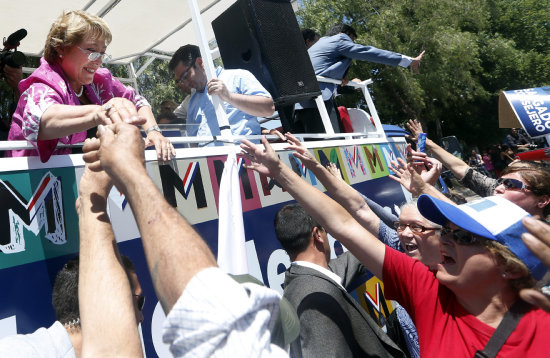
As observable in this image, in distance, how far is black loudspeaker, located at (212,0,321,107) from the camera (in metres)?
3.92

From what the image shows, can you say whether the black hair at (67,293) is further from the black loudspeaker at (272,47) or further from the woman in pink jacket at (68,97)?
the black loudspeaker at (272,47)

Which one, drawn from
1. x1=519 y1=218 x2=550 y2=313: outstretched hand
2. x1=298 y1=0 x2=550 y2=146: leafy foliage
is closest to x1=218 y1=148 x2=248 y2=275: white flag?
x1=519 y1=218 x2=550 y2=313: outstretched hand

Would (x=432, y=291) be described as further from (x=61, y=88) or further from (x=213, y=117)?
(x=213, y=117)

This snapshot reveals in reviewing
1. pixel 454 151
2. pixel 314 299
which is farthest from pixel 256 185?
pixel 454 151

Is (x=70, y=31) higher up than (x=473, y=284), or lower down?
higher up

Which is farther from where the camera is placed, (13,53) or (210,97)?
(210,97)

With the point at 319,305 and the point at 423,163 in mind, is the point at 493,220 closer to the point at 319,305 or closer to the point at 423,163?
the point at 319,305

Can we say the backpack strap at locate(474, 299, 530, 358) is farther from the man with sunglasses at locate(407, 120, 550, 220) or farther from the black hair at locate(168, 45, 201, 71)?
the black hair at locate(168, 45, 201, 71)

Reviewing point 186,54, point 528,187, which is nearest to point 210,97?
point 186,54

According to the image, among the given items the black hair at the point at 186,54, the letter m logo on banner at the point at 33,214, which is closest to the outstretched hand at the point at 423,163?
the black hair at the point at 186,54

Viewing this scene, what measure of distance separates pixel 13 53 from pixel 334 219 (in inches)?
90.1

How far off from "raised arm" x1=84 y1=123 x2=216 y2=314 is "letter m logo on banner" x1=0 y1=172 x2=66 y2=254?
0.89 meters

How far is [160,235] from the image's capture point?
0.83 meters

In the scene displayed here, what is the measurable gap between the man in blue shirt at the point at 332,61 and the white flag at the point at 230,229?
93.3 inches
